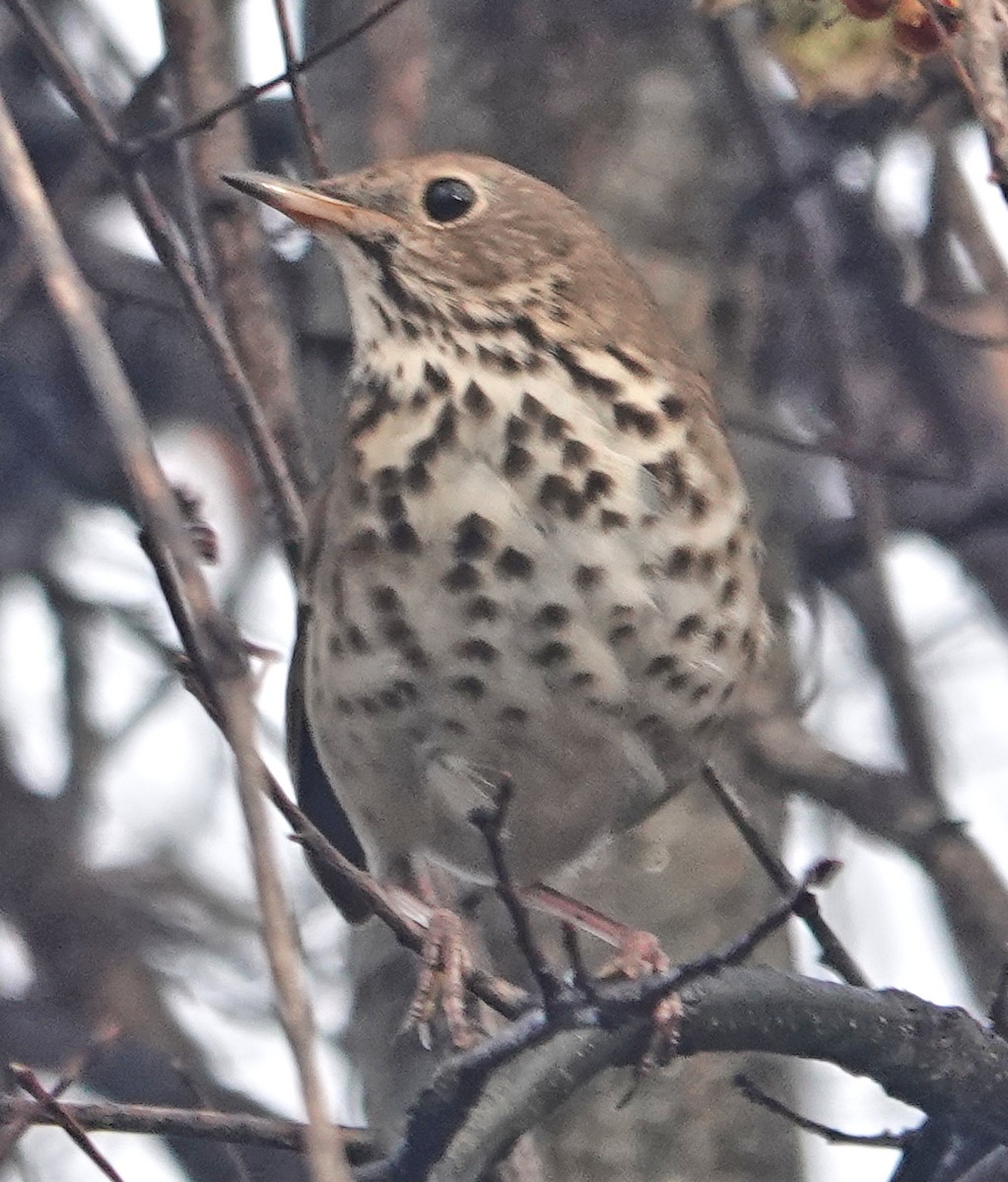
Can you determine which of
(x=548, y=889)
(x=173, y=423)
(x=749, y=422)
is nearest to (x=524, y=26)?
(x=749, y=422)

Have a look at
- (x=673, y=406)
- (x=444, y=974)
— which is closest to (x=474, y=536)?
(x=673, y=406)

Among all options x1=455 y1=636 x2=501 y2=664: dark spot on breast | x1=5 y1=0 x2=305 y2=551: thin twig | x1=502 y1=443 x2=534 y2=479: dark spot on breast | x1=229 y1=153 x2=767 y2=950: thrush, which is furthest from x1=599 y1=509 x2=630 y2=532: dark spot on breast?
x1=5 y1=0 x2=305 y2=551: thin twig

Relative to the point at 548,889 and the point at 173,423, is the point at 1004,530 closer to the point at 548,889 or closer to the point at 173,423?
the point at 548,889

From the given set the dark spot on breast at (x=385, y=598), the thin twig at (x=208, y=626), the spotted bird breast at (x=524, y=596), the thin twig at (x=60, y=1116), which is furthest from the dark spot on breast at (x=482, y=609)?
the thin twig at (x=208, y=626)

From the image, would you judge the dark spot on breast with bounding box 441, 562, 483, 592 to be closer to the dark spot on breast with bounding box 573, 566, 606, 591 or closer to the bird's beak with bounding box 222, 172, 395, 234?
the dark spot on breast with bounding box 573, 566, 606, 591

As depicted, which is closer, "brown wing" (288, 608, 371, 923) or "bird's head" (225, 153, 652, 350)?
"bird's head" (225, 153, 652, 350)

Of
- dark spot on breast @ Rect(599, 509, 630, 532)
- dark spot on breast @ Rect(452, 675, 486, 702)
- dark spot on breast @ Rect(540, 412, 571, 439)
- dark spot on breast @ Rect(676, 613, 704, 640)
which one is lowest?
dark spot on breast @ Rect(452, 675, 486, 702)

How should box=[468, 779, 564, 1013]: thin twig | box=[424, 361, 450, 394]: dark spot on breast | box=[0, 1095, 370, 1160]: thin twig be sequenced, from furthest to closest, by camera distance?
box=[424, 361, 450, 394]: dark spot on breast, box=[0, 1095, 370, 1160]: thin twig, box=[468, 779, 564, 1013]: thin twig
